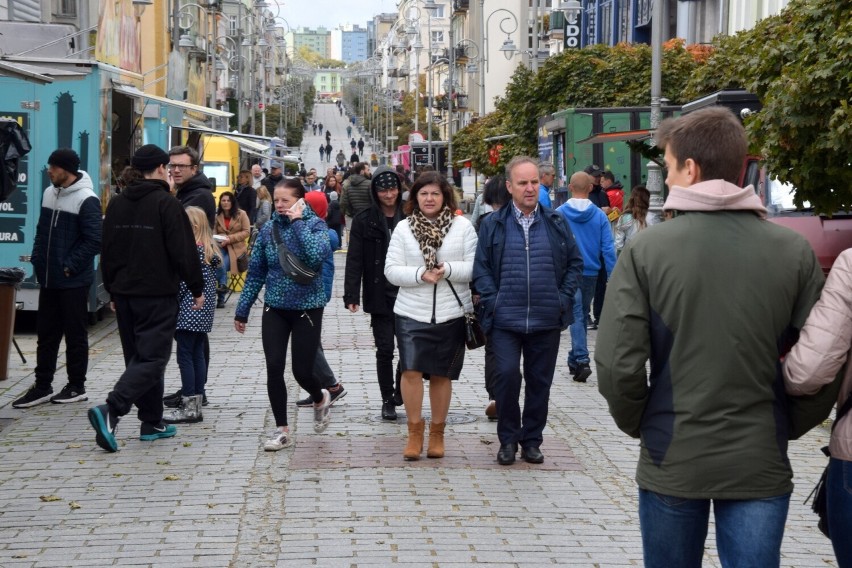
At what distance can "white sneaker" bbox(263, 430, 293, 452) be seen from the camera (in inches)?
328

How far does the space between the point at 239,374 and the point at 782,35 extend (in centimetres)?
563

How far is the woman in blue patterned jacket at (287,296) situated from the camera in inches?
327

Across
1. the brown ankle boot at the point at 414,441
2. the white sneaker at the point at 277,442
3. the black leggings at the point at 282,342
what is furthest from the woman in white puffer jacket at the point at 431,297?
the white sneaker at the point at 277,442

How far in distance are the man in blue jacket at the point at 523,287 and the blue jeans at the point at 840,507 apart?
4.01 metres

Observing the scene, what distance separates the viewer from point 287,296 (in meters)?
8.29

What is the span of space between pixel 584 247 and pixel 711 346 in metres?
8.55

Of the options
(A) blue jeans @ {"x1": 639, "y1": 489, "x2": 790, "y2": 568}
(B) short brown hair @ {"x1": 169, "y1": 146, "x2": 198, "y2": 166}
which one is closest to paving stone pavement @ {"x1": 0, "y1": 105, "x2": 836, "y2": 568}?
(B) short brown hair @ {"x1": 169, "y1": 146, "x2": 198, "y2": 166}

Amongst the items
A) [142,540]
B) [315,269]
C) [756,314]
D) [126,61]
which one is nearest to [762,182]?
[315,269]

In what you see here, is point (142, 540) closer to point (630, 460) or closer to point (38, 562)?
point (38, 562)

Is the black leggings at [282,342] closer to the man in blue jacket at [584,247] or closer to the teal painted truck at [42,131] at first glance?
the man in blue jacket at [584,247]

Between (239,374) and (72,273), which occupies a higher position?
(72,273)

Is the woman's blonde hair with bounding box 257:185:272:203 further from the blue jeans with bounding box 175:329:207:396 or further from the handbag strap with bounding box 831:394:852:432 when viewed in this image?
the handbag strap with bounding box 831:394:852:432

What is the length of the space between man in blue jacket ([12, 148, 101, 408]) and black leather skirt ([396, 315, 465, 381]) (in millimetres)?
3057

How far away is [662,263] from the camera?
3.64 meters
